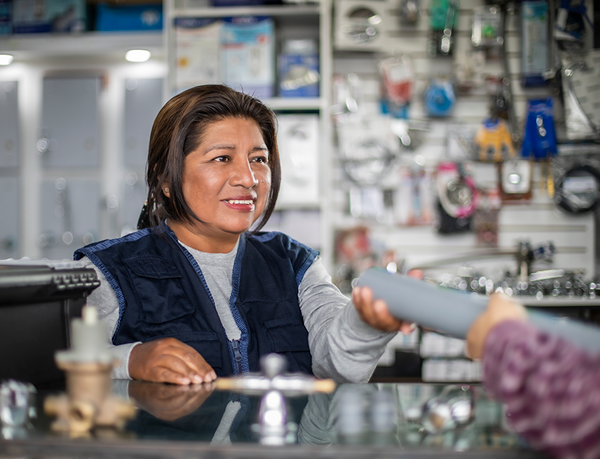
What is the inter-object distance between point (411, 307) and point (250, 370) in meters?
0.60

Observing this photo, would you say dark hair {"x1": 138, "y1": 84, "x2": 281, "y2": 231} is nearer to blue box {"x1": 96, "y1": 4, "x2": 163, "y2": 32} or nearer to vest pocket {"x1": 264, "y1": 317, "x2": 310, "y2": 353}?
vest pocket {"x1": 264, "y1": 317, "x2": 310, "y2": 353}

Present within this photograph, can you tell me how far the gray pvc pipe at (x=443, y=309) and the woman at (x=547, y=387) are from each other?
0.02 m

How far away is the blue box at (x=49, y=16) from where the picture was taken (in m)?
3.32

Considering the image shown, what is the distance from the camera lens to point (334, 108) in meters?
3.06

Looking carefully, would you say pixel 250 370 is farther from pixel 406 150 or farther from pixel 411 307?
pixel 406 150

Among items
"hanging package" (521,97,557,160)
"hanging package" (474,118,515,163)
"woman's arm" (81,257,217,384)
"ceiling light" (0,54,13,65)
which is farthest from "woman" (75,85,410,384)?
"ceiling light" (0,54,13,65)

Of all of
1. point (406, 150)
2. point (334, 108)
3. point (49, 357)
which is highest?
point (334, 108)

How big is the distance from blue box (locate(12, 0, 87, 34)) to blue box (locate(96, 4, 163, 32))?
119 mm

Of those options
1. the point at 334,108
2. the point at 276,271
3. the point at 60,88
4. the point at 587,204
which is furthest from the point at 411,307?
the point at 60,88

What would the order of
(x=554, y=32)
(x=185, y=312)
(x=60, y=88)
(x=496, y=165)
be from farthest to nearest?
(x=60, y=88) → (x=496, y=165) → (x=554, y=32) → (x=185, y=312)

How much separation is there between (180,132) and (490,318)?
3.09 feet

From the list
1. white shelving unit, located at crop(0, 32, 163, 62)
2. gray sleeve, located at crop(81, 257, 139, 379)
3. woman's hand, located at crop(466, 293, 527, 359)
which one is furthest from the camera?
white shelving unit, located at crop(0, 32, 163, 62)

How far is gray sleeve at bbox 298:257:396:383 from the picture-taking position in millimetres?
1026

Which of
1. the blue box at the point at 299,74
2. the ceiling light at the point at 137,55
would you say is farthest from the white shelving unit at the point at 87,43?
the blue box at the point at 299,74
